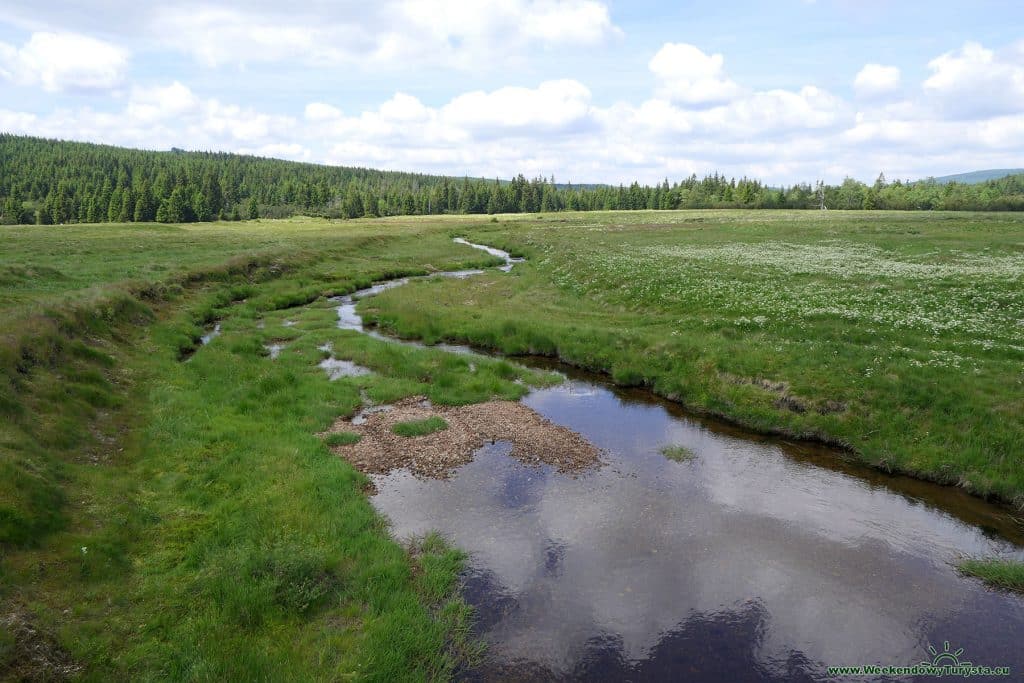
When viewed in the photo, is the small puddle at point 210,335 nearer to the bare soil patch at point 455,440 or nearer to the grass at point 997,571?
the bare soil patch at point 455,440

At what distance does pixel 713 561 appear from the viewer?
13.2 m

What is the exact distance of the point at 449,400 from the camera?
23.0 metres

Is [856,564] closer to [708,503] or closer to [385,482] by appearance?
[708,503]

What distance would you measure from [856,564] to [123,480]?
60.5ft

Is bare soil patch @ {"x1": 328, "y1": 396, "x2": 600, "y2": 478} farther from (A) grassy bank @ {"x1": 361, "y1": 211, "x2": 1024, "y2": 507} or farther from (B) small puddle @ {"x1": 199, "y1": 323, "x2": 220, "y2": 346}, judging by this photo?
(B) small puddle @ {"x1": 199, "y1": 323, "x2": 220, "y2": 346}

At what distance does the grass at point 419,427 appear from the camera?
1992 cm

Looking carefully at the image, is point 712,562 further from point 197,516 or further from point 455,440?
point 197,516

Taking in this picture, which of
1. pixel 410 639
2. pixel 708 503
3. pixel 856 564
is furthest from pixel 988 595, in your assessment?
pixel 410 639

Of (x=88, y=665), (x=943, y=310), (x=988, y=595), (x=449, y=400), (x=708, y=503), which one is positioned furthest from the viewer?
(x=943, y=310)

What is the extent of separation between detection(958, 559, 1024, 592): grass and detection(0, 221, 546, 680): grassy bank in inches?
463

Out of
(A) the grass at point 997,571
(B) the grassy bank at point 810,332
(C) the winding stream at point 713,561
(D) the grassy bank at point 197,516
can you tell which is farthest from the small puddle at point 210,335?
(A) the grass at point 997,571

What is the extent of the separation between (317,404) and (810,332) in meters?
22.5

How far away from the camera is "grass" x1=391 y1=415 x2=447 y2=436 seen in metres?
19.9

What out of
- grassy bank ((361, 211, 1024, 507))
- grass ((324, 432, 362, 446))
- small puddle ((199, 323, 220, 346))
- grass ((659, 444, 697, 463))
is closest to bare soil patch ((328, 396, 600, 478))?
grass ((324, 432, 362, 446))
